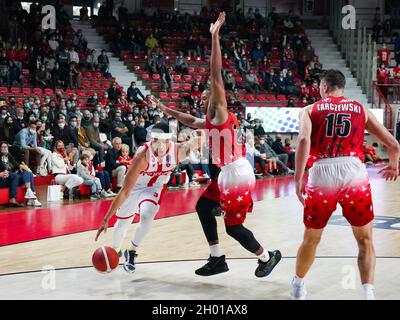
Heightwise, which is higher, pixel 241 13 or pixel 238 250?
pixel 241 13

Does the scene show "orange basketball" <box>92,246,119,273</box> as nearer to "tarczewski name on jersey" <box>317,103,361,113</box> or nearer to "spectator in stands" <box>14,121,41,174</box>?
"tarczewski name on jersey" <box>317,103,361,113</box>

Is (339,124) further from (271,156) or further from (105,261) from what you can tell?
(271,156)

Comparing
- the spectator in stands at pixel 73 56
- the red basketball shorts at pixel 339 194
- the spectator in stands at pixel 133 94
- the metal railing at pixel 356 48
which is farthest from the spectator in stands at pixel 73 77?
the red basketball shorts at pixel 339 194

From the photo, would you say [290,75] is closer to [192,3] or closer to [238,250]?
[192,3]

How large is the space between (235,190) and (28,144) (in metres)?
8.63

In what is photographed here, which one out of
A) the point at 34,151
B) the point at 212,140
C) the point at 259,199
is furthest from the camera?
the point at 34,151

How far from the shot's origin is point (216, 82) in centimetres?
563

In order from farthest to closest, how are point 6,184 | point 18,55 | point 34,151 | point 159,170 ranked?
point 18,55
point 34,151
point 6,184
point 159,170

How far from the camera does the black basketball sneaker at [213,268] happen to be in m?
6.42

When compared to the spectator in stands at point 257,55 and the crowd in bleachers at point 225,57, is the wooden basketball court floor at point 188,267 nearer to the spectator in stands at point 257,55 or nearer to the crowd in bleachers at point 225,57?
the crowd in bleachers at point 225,57

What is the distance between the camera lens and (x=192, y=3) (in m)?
29.9

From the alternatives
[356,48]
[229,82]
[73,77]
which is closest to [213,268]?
[73,77]

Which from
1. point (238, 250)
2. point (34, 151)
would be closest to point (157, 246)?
point (238, 250)

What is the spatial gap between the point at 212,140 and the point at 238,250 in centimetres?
213
